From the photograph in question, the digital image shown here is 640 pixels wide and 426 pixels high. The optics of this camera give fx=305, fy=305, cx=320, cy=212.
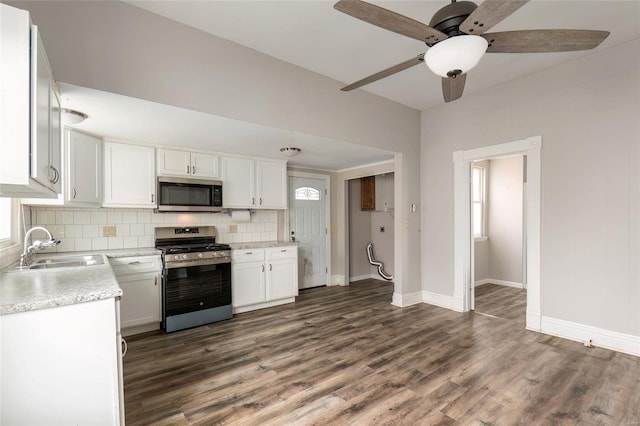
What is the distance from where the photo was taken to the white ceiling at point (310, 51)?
2314mm

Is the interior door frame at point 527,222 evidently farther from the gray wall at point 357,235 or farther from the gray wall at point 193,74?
the gray wall at point 357,235

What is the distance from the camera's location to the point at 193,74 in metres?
2.56

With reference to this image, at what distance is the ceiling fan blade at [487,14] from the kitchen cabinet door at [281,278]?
3523mm

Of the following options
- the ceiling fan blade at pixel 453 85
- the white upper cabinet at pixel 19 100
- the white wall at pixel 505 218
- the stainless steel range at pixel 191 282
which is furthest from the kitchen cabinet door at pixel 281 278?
the white wall at pixel 505 218

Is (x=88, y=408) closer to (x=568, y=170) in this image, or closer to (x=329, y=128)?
(x=329, y=128)

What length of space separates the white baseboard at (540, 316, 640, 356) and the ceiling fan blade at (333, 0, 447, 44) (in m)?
3.22

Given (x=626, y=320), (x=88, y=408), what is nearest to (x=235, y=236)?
(x=88, y=408)

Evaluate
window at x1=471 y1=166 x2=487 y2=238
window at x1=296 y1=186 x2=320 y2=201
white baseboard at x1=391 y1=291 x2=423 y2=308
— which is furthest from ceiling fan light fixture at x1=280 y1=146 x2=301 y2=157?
window at x1=471 y1=166 x2=487 y2=238

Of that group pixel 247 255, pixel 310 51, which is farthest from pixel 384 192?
pixel 310 51

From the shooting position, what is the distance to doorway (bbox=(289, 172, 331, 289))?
17.5 ft

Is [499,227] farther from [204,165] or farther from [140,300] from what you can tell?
[140,300]

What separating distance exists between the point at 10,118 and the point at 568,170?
434 cm

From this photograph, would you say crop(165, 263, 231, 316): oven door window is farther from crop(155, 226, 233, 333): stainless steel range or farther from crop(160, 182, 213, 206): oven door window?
crop(160, 182, 213, 206): oven door window

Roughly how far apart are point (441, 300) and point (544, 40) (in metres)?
3.45
